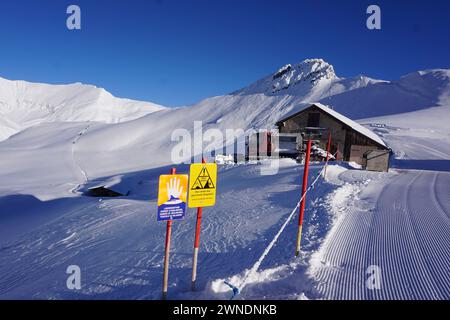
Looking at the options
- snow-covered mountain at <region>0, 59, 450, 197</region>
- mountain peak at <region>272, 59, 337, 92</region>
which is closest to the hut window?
snow-covered mountain at <region>0, 59, 450, 197</region>

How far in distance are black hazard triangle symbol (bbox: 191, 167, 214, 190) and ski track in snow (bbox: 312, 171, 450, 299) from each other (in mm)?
2520

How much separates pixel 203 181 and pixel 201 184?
57 mm

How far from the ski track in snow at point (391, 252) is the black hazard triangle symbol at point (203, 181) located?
99.2 inches

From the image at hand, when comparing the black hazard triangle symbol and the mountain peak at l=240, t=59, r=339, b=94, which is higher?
the mountain peak at l=240, t=59, r=339, b=94

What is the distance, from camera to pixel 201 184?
466cm

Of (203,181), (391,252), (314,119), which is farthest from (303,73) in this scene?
(203,181)

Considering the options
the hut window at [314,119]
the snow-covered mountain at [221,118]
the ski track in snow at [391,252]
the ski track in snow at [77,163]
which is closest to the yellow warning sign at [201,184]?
the ski track in snow at [391,252]

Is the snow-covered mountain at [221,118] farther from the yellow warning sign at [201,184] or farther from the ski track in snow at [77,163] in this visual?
the yellow warning sign at [201,184]

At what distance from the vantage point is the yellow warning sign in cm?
456

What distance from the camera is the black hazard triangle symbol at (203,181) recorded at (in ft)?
15.1

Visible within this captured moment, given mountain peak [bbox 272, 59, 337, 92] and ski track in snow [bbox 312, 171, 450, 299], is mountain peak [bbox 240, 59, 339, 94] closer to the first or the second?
mountain peak [bbox 272, 59, 337, 92]

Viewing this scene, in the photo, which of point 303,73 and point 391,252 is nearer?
point 391,252

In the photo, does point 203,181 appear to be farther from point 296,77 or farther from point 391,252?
point 296,77
